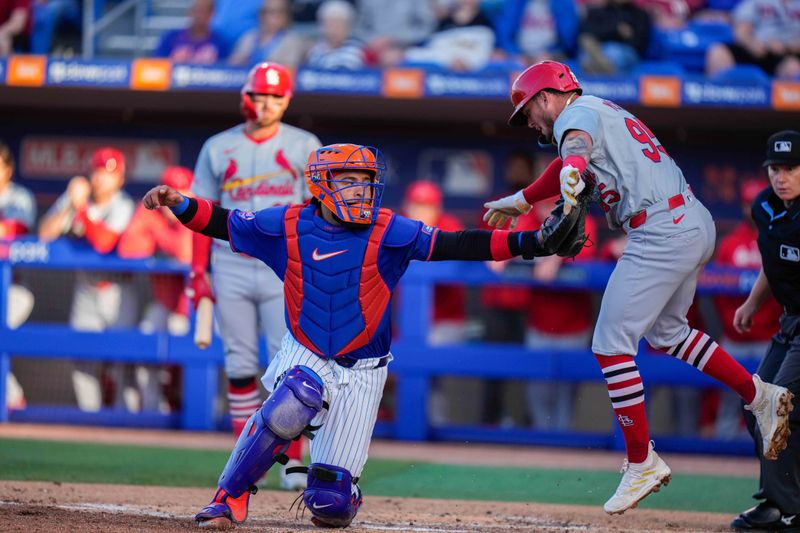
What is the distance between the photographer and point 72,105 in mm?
9266

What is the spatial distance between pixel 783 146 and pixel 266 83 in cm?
240

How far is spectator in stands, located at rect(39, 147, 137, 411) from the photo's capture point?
8.14 metres

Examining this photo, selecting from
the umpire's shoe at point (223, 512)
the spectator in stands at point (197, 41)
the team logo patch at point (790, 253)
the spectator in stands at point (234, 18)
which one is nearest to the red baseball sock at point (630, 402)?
the team logo patch at point (790, 253)

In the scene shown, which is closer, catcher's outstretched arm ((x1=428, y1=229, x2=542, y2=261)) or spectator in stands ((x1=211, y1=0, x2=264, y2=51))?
catcher's outstretched arm ((x1=428, y1=229, x2=542, y2=261))

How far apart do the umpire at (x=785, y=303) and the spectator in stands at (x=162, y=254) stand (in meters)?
4.44

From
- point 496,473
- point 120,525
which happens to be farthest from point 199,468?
point 120,525

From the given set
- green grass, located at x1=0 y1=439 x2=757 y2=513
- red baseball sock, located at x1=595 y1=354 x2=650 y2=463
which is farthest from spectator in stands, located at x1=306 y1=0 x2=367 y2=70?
red baseball sock, located at x1=595 y1=354 x2=650 y2=463

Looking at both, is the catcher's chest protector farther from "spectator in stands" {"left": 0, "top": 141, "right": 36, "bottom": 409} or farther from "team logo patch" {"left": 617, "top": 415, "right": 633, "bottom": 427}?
"spectator in stands" {"left": 0, "top": 141, "right": 36, "bottom": 409}

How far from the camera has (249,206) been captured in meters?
5.70

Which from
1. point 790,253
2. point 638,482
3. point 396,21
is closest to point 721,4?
point 396,21

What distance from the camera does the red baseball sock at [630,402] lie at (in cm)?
434

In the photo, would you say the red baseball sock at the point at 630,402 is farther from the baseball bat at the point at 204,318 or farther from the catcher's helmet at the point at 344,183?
the baseball bat at the point at 204,318

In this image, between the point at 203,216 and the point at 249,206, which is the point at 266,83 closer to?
the point at 249,206

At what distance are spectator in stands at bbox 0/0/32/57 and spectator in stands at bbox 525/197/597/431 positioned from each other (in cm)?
454
